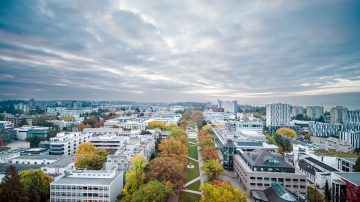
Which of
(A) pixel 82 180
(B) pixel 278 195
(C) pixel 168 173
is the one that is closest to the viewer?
(B) pixel 278 195

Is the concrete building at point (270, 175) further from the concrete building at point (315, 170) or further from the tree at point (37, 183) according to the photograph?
the tree at point (37, 183)

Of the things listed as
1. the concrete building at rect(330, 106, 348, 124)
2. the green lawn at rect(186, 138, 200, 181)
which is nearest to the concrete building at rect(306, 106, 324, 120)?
the concrete building at rect(330, 106, 348, 124)

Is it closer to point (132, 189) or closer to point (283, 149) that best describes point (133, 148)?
point (132, 189)

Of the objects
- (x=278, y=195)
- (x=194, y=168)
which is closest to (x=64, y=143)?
(x=194, y=168)

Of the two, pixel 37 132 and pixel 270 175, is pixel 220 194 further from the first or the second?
pixel 37 132

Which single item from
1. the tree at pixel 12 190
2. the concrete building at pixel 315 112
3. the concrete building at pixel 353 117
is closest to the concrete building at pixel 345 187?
the tree at pixel 12 190

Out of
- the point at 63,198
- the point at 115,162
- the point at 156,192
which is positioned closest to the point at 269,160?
the point at 156,192

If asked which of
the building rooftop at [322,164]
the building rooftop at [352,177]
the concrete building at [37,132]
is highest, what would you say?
the concrete building at [37,132]
